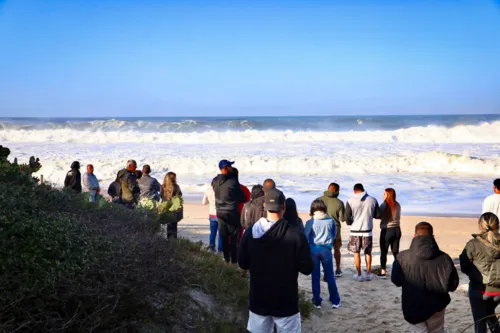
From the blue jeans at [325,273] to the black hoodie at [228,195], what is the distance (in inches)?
65.5

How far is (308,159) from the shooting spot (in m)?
29.9

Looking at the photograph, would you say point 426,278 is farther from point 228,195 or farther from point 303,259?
point 228,195

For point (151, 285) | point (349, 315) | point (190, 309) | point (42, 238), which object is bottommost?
point (349, 315)

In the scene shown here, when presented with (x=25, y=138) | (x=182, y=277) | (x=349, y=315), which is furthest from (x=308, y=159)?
(x=25, y=138)

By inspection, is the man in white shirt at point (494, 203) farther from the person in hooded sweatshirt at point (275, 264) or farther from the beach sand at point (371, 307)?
the person in hooded sweatshirt at point (275, 264)

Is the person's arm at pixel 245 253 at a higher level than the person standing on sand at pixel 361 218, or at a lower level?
higher

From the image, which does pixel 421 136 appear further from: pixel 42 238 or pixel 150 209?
pixel 42 238

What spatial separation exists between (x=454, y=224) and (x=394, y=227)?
5.17 meters

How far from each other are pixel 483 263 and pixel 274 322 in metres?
2.31

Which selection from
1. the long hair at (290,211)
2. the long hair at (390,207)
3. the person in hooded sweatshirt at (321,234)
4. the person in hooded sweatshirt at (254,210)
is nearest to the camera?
the long hair at (290,211)

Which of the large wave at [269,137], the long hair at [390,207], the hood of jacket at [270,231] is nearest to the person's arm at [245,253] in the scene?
the hood of jacket at [270,231]

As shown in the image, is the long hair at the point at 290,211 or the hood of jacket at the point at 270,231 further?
the long hair at the point at 290,211

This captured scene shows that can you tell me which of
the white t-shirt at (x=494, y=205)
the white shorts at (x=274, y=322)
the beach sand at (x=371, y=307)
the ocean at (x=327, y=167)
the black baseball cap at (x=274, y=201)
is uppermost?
the black baseball cap at (x=274, y=201)

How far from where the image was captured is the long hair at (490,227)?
211 inches
